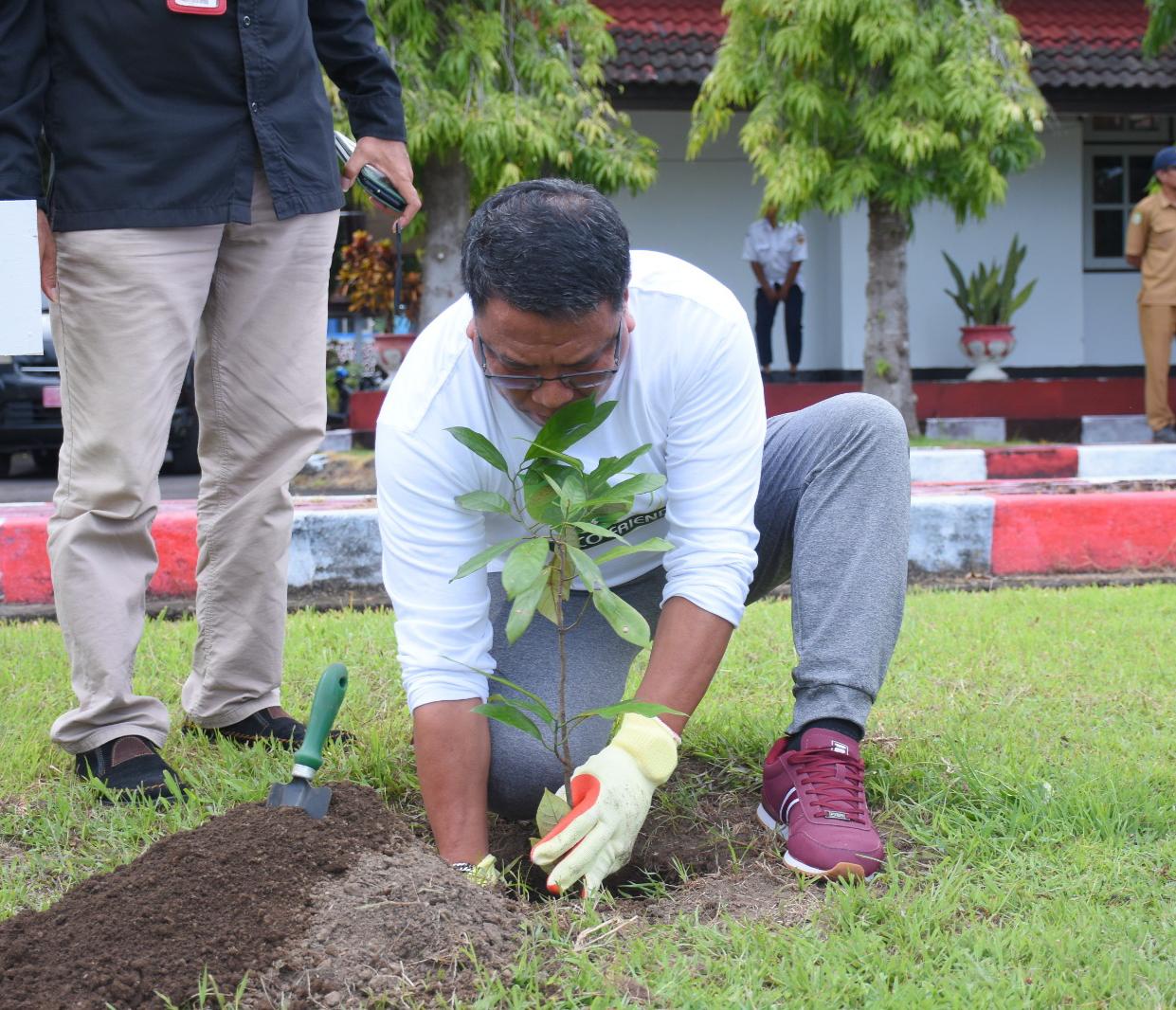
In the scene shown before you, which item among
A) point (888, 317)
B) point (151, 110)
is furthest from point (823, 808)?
point (888, 317)

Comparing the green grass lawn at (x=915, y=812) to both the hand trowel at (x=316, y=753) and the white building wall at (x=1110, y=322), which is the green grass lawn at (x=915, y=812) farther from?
the white building wall at (x=1110, y=322)

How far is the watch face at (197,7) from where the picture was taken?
2654 mm

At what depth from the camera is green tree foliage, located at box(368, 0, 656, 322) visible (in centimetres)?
780

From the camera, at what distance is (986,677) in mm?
3432

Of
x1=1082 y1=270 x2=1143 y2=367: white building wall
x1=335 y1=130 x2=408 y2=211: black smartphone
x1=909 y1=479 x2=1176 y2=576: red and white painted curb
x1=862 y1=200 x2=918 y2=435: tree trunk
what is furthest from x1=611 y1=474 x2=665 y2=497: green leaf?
x1=1082 y1=270 x2=1143 y2=367: white building wall

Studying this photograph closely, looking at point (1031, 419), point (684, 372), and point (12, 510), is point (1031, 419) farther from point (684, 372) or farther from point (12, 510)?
point (684, 372)

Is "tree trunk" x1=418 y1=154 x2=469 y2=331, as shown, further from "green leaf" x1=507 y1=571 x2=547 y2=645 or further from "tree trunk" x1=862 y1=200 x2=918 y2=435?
→ "green leaf" x1=507 y1=571 x2=547 y2=645

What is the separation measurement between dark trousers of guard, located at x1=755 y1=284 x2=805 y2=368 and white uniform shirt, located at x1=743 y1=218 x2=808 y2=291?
0.62ft

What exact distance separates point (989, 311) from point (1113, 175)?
2552 millimetres

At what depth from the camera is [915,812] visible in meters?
2.49

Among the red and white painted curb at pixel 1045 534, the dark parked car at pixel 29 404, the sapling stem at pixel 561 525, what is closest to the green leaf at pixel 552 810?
the sapling stem at pixel 561 525

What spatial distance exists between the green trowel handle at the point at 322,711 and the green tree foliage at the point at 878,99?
678 cm

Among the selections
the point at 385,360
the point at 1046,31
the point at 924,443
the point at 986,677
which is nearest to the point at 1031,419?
the point at 924,443

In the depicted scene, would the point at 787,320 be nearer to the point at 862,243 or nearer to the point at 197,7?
the point at 862,243
